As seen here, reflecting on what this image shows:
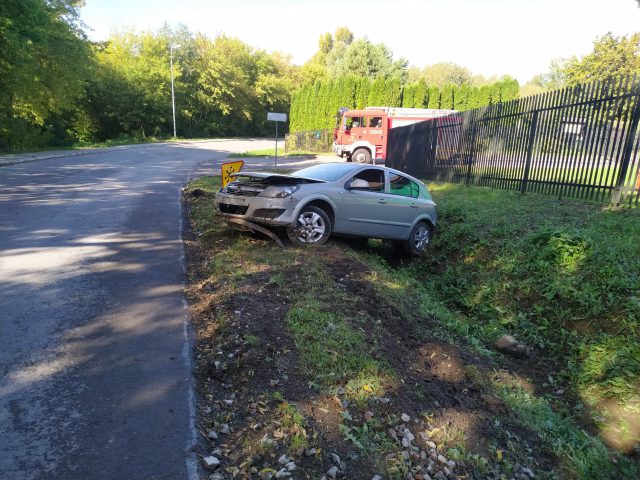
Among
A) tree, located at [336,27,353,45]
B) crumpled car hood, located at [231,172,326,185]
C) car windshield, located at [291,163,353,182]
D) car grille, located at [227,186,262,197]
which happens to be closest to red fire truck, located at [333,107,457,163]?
car windshield, located at [291,163,353,182]

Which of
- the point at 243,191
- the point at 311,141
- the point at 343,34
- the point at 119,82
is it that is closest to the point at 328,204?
the point at 243,191

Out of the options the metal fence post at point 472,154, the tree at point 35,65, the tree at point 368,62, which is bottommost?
the metal fence post at point 472,154

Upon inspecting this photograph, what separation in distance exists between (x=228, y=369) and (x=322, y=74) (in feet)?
222

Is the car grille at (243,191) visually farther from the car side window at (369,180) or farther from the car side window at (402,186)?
the car side window at (402,186)

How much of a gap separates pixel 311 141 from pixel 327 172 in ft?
94.1

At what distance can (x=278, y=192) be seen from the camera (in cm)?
680

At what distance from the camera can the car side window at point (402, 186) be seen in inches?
324

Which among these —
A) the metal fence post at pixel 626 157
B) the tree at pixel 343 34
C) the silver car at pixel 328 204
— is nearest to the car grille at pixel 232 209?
the silver car at pixel 328 204

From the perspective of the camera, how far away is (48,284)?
5242 mm

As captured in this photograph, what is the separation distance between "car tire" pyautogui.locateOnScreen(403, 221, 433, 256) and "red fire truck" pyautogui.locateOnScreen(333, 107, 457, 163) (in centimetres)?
1657

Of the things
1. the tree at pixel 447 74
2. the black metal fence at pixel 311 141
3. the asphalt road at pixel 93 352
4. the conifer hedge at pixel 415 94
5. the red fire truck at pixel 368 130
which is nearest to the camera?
the asphalt road at pixel 93 352

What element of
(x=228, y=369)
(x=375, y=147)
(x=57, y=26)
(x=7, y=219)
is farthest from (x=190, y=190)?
(x=57, y=26)

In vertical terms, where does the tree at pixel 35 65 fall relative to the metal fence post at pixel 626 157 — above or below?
above

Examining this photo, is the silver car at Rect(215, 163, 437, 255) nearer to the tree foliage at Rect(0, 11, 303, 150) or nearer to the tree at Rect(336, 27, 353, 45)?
the tree foliage at Rect(0, 11, 303, 150)
